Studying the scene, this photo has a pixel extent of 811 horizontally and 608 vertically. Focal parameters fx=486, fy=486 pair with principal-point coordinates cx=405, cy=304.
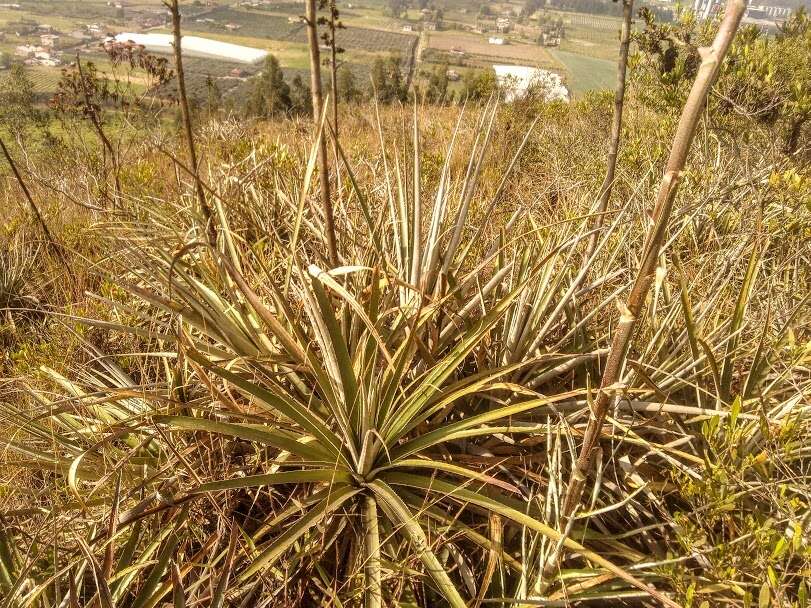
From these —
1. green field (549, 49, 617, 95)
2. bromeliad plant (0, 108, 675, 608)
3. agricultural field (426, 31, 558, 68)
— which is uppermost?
agricultural field (426, 31, 558, 68)

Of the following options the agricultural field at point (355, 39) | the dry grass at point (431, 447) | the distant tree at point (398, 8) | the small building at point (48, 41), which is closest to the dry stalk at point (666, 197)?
the dry grass at point (431, 447)

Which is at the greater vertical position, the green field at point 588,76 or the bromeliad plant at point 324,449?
the green field at point 588,76

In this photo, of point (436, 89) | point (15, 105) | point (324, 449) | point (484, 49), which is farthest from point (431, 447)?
point (484, 49)

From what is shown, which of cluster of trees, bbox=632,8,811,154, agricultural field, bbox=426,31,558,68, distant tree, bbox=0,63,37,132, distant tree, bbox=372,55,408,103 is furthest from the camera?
agricultural field, bbox=426,31,558,68

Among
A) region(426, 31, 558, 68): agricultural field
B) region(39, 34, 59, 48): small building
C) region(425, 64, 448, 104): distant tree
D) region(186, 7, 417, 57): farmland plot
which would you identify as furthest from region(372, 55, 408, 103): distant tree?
region(186, 7, 417, 57): farmland plot

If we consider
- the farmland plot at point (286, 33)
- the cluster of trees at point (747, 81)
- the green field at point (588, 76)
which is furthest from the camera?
the farmland plot at point (286, 33)

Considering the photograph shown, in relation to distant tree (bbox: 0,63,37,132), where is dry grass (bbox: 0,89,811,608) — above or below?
below

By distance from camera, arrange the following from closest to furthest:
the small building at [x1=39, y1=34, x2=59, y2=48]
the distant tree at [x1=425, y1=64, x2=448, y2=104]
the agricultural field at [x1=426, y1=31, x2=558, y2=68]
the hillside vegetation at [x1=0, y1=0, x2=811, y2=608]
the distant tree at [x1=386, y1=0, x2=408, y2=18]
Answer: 1. the hillside vegetation at [x1=0, y1=0, x2=811, y2=608]
2. the distant tree at [x1=425, y1=64, x2=448, y2=104]
3. the small building at [x1=39, y1=34, x2=59, y2=48]
4. the agricultural field at [x1=426, y1=31, x2=558, y2=68]
5. the distant tree at [x1=386, y1=0, x2=408, y2=18]

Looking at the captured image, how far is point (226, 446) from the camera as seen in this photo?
1588 millimetres

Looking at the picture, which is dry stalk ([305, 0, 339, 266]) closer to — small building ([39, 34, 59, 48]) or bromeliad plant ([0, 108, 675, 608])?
bromeliad plant ([0, 108, 675, 608])

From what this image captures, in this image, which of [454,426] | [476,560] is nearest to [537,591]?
[476,560]

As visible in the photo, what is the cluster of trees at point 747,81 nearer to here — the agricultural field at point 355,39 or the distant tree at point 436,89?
the distant tree at point 436,89

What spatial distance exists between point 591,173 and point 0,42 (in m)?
19.2

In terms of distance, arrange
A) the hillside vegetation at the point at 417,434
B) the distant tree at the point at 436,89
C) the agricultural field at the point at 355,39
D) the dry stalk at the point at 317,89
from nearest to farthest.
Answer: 1. the hillside vegetation at the point at 417,434
2. the dry stalk at the point at 317,89
3. the distant tree at the point at 436,89
4. the agricultural field at the point at 355,39
